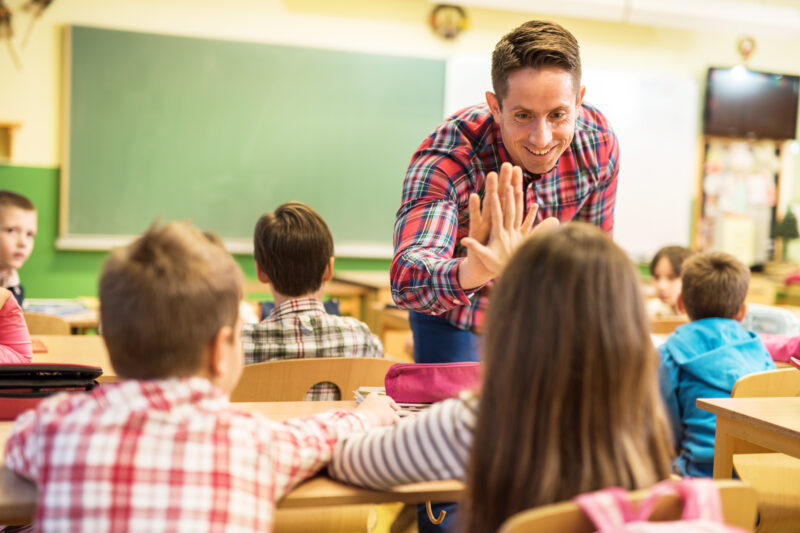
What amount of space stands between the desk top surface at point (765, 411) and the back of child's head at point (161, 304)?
1.12 meters

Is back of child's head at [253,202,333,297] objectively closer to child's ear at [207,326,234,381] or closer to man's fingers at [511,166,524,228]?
man's fingers at [511,166,524,228]

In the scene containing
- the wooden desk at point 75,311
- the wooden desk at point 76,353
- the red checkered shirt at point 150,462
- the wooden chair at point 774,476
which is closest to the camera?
the red checkered shirt at point 150,462

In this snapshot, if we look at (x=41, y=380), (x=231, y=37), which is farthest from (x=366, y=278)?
(x=41, y=380)

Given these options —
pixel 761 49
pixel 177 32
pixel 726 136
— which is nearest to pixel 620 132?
pixel 726 136

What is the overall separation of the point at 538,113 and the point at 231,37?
415 cm

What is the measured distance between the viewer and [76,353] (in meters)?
2.45

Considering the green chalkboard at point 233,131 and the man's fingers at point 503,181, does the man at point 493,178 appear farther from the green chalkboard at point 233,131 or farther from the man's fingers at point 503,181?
the green chalkboard at point 233,131

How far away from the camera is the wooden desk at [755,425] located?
5.26ft

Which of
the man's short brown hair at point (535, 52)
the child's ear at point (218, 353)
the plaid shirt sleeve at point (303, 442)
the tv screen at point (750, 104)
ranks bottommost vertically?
the plaid shirt sleeve at point (303, 442)

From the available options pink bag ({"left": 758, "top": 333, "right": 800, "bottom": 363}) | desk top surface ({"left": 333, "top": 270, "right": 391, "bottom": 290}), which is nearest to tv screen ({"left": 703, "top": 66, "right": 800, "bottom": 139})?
desk top surface ({"left": 333, "top": 270, "right": 391, "bottom": 290})

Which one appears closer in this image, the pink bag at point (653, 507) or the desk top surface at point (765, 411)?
the pink bag at point (653, 507)

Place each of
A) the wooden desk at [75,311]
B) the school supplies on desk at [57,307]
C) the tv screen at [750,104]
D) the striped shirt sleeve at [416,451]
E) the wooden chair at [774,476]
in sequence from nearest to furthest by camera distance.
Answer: the striped shirt sleeve at [416,451]
the wooden chair at [774,476]
the wooden desk at [75,311]
the school supplies on desk at [57,307]
the tv screen at [750,104]

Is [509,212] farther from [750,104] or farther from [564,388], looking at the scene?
[750,104]

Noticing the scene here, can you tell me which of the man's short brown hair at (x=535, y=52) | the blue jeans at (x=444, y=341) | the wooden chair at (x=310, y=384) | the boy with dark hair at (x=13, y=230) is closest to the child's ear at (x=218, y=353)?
the wooden chair at (x=310, y=384)
